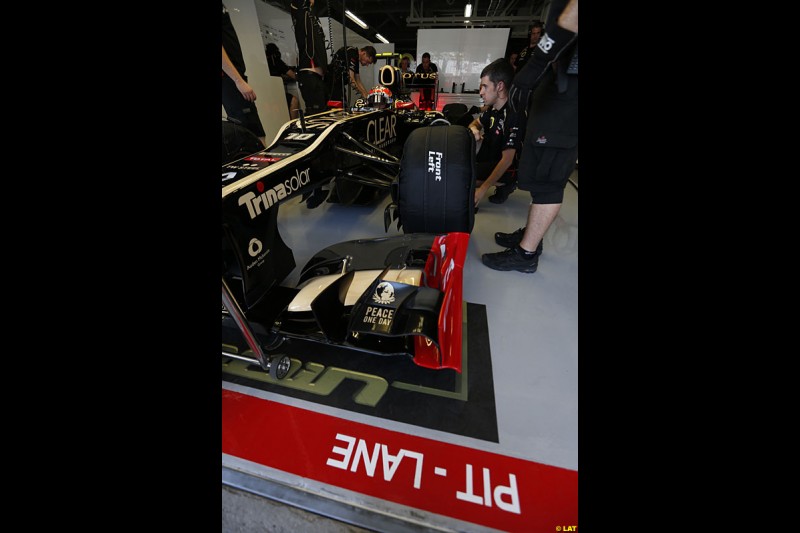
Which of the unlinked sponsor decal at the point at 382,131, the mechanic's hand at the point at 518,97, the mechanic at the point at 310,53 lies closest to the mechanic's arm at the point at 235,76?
the unlinked sponsor decal at the point at 382,131

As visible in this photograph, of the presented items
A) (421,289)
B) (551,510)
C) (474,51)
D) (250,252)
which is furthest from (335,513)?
(474,51)

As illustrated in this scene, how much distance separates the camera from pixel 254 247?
1.23 meters

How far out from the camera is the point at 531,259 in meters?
1.85

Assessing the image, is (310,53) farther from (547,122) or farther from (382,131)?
(547,122)

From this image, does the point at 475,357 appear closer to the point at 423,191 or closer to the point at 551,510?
the point at 551,510

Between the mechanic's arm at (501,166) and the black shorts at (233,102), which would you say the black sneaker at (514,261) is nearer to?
the mechanic's arm at (501,166)

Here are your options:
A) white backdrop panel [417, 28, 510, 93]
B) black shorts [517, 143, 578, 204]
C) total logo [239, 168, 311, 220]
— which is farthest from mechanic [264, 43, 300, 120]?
black shorts [517, 143, 578, 204]

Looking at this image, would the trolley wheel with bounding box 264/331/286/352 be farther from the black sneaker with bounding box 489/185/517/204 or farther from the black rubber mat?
the black sneaker with bounding box 489/185/517/204

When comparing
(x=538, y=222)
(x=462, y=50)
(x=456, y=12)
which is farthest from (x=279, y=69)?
(x=456, y=12)

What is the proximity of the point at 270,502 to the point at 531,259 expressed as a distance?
1601mm

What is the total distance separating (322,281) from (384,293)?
14.6 inches

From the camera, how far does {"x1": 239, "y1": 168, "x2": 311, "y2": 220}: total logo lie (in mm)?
1173

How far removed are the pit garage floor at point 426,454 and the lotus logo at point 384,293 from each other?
330 millimetres

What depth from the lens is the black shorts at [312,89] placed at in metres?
3.43
